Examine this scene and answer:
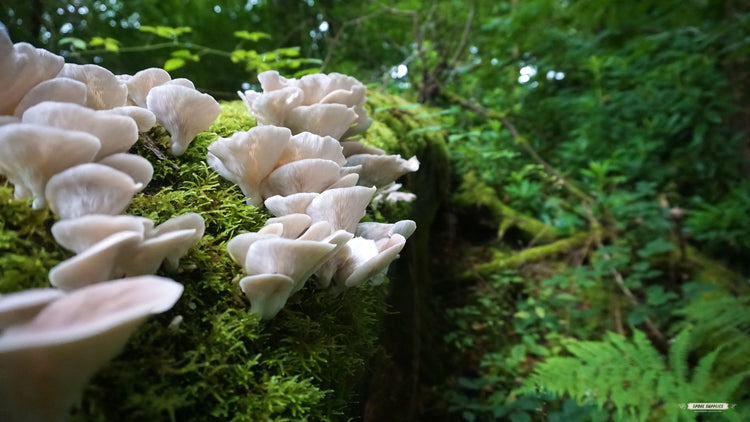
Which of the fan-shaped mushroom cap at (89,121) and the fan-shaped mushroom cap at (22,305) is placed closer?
the fan-shaped mushroom cap at (22,305)

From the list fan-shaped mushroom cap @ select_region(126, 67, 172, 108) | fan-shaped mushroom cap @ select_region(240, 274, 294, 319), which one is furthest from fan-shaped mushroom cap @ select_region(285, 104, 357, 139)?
fan-shaped mushroom cap @ select_region(240, 274, 294, 319)

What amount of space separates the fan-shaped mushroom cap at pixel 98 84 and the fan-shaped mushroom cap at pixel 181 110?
89 mm

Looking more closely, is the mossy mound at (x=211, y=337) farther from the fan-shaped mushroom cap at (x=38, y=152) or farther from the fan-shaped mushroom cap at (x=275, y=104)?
the fan-shaped mushroom cap at (x=275, y=104)

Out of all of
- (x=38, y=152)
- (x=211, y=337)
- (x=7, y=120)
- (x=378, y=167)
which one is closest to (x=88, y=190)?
(x=38, y=152)

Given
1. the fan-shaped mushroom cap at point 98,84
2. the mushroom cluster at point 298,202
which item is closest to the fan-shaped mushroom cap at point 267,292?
the mushroom cluster at point 298,202

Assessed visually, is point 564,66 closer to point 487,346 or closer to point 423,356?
point 487,346

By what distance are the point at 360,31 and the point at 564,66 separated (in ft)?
11.1

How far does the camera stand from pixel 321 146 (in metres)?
1.30

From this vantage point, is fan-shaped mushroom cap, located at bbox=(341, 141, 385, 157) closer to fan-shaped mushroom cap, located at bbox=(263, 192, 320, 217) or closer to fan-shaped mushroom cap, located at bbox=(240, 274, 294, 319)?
fan-shaped mushroom cap, located at bbox=(263, 192, 320, 217)

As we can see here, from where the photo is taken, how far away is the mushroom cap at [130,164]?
95cm

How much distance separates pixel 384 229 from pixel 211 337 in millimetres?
652

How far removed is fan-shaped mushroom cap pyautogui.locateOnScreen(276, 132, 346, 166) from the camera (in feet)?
4.26

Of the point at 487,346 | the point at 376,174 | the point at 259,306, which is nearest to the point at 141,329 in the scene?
the point at 259,306

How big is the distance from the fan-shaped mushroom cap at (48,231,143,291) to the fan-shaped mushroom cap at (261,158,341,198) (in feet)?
1.77
